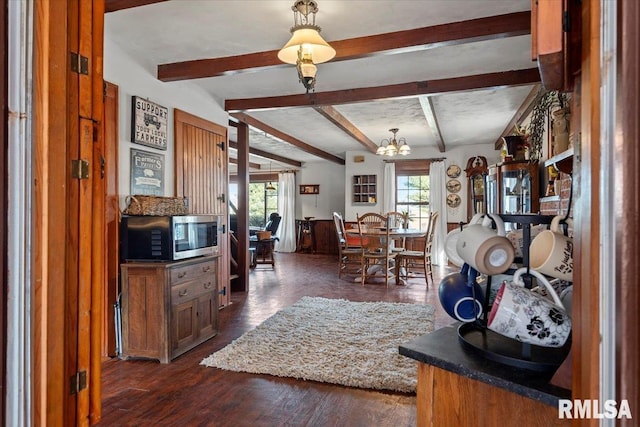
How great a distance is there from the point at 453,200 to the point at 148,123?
597cm

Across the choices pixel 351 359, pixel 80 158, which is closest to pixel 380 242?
pixel 351 359

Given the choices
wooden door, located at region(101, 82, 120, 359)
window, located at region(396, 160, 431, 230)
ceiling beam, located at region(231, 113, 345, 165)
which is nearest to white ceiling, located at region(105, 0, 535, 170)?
ceiling beam, located at region(231, 113, 345, 165)

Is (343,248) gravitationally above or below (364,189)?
below

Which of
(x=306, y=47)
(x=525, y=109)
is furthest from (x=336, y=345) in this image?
(x=525, y=109)

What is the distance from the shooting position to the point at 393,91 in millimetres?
3910

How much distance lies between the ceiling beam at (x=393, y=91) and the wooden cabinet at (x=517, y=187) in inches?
31.3

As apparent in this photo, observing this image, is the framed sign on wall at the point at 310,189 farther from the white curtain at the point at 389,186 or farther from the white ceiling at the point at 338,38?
the white ceiling at the point at 338,38

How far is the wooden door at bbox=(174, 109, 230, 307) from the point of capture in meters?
3.61

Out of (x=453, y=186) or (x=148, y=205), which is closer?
(x=148, y=205)

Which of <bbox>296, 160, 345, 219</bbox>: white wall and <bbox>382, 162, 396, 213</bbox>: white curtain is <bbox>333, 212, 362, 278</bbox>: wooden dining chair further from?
<bbox>296, 160, 345, 219</bbox>: white wall

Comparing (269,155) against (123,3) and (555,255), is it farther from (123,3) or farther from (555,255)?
(555,255)

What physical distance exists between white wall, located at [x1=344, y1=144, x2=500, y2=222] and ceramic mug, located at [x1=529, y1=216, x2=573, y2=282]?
22.4ft

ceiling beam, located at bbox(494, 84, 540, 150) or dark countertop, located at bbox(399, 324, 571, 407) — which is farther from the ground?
ceiling beam, located at bbox(494, 84, 540, 150)

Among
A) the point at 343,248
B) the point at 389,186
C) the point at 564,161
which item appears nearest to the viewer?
the point at 564,161
